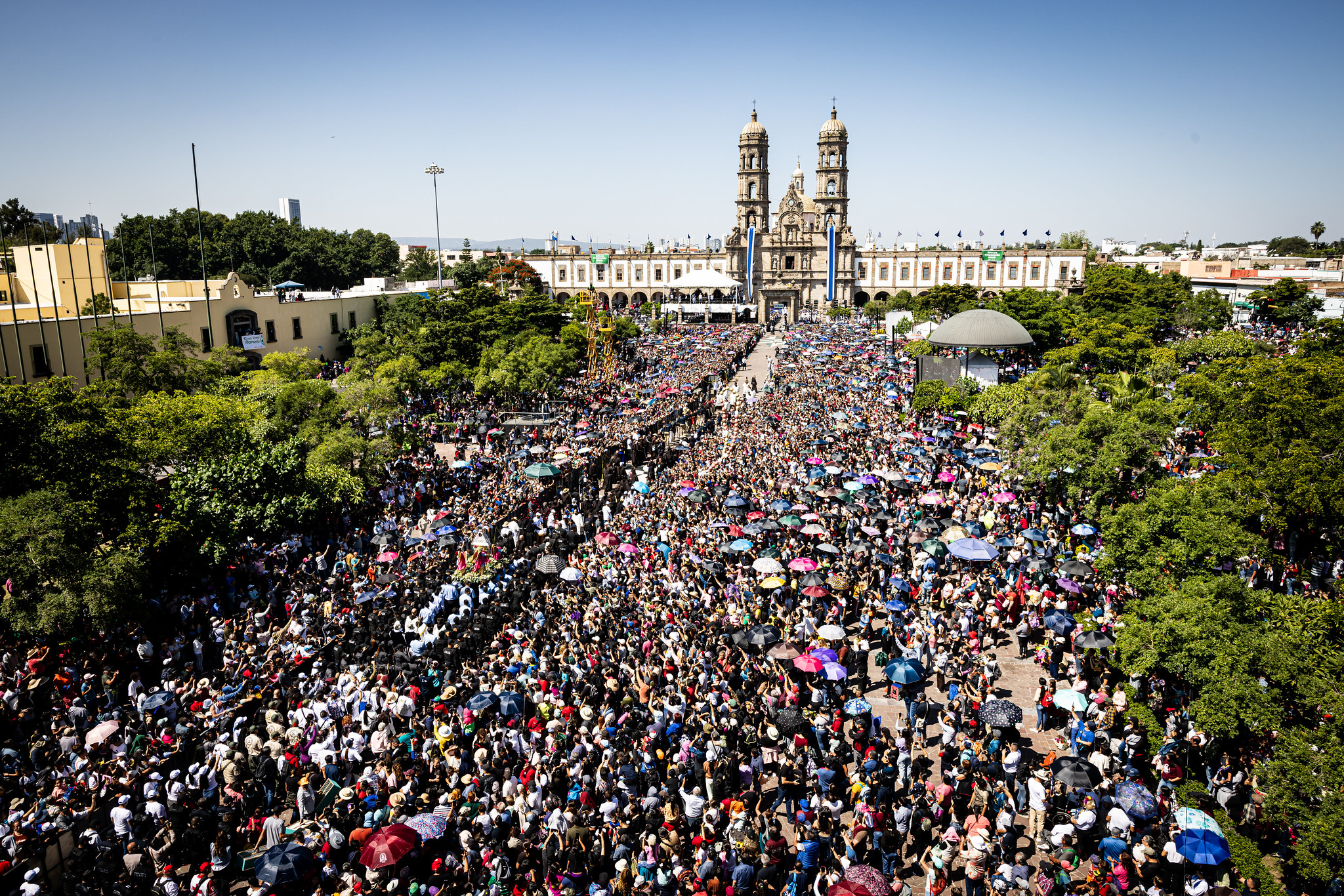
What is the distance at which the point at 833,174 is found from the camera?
92.6 m

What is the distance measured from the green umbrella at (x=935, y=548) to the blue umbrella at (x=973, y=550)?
0.37 m

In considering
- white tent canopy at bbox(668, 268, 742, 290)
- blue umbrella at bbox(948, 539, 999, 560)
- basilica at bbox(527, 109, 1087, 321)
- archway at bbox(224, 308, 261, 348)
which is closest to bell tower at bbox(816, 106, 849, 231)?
basilica at bbox(527, 109, 1087, 321)

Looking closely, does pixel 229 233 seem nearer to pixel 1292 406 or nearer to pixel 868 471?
pixel 868 471

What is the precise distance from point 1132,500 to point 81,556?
20.7m

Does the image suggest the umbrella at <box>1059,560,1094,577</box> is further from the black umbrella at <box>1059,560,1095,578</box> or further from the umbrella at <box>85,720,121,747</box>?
the umbrella at <box>85,720,121,747</box>

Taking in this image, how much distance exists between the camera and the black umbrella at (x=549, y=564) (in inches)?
632

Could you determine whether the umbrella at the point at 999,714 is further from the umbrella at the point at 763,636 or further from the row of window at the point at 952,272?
the row of window at the point at 952,272

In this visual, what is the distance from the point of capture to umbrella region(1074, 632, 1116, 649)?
13.0m

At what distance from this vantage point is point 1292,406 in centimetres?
1706

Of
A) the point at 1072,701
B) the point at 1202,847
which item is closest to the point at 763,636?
the point at 1072,701

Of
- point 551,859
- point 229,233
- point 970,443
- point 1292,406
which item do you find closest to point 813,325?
point 970,443

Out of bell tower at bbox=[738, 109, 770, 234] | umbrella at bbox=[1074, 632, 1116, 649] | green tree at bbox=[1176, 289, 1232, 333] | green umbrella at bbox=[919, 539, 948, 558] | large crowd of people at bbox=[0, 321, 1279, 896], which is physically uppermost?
bell tower at bbox=[738, 109, 770, 234]

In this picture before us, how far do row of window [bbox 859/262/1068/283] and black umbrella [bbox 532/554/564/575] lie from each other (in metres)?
90.8

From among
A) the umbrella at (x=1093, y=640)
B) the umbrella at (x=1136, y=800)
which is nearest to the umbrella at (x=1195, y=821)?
the umbrella at (x=1136, y=800)
